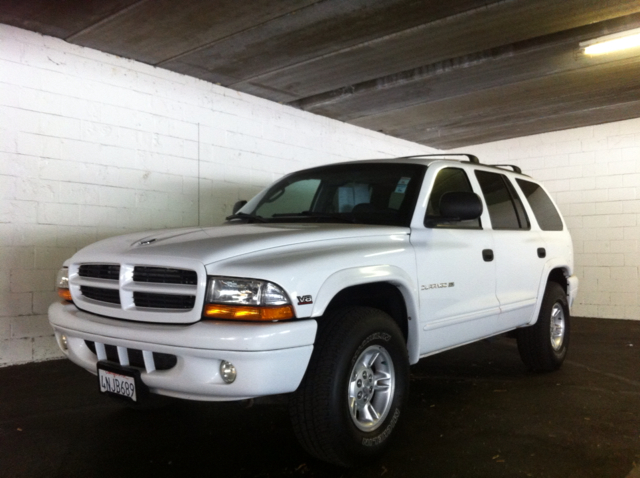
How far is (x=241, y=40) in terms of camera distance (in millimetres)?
5621

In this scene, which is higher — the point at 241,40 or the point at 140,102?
the point at 241,40

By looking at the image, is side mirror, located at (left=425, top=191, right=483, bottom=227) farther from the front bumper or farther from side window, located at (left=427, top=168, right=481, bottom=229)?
the front bumper

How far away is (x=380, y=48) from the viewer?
19.7 ft

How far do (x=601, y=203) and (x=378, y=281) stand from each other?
8.05 meters

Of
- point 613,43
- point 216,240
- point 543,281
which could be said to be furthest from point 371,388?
point 613,43

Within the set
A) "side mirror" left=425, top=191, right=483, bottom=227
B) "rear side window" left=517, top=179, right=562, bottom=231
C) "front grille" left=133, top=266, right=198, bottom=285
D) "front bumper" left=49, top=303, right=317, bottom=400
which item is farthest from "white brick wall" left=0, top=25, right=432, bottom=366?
"side mirror" left=425, top=191, right=483, bottom=227

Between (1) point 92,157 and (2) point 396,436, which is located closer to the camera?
(2) point 396,436

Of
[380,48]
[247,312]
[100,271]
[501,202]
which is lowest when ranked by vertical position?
[247,312]

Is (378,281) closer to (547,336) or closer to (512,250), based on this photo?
(512,250)

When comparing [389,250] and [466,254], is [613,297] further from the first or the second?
[389,250]

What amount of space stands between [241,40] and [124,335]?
3859mm

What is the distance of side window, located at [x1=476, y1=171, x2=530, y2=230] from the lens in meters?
4.39

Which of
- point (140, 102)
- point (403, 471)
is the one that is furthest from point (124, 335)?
point (140, 102)

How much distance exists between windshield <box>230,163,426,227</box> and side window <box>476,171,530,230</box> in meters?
0.87
